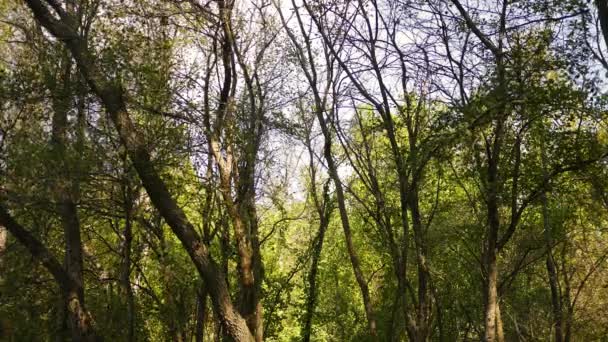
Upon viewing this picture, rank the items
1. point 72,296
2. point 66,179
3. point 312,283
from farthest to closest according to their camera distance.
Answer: point 312,283 < point 72,296 < point 66,179

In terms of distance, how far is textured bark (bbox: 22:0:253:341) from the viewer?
338 inches

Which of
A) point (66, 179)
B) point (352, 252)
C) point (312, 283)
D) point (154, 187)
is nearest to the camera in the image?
point (154, 187)

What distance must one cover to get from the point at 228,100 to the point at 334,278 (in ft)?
60.0

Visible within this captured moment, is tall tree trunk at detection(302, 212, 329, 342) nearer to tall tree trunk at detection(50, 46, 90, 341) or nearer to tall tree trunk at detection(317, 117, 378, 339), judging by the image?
tall tree trunk at detection(317, 117, 378, 339)

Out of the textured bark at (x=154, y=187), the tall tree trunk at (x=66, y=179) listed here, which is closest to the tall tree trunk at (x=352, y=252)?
the tall tree trunk at (x=66, y=179)

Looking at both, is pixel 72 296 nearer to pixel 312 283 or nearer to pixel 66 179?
pixel 66 179

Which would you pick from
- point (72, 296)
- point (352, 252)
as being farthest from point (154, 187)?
point (352, 252)

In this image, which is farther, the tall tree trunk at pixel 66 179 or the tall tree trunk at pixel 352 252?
the tall tree trunk at pixel 352 252

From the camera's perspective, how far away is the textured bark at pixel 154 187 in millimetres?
8586

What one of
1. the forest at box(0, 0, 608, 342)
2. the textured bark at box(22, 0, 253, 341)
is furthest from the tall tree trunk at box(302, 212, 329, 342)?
the textured bark at box(22, 0, 253, 341)

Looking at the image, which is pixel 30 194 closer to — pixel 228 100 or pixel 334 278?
pixel 228 100

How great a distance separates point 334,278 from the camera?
2878 cm

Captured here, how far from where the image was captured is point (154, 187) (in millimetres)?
8633

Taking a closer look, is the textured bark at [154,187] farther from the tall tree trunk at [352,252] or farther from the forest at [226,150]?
the tall tree trunk at [352,252]
